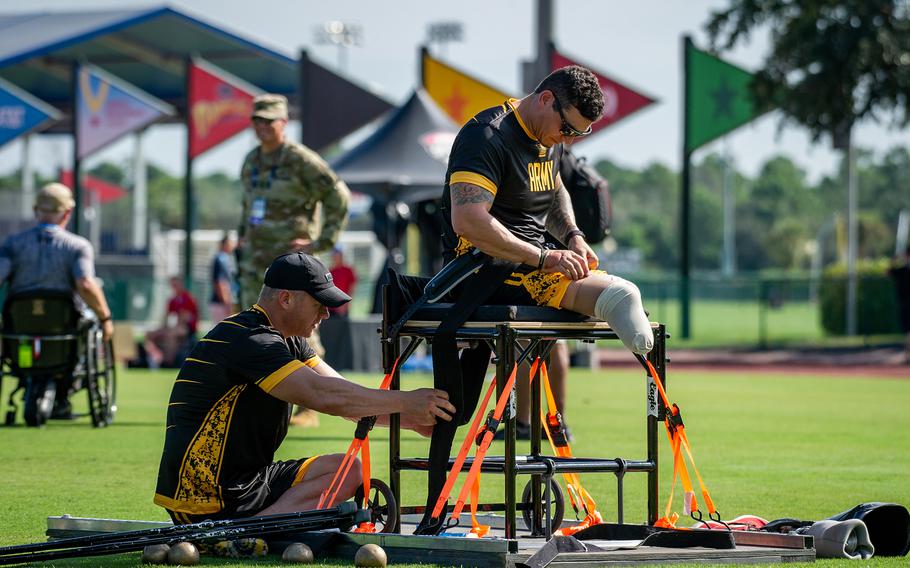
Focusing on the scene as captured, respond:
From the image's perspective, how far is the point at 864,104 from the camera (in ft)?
108

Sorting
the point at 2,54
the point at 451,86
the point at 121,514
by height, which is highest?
the point at 2,54

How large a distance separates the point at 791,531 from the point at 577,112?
2064mm

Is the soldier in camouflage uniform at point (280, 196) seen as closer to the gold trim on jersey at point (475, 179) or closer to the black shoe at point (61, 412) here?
the black shoe at point (61, 412)

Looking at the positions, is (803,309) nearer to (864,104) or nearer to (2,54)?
(864,104)

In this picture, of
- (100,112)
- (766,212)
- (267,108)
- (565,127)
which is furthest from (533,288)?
(766,212)

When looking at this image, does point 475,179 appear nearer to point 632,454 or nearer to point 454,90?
point 632,454

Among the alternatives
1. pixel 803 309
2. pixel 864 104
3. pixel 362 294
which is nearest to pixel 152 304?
pixel 864 104

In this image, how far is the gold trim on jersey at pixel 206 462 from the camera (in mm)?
6082

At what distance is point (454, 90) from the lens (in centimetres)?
2753

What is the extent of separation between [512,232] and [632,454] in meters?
4.75

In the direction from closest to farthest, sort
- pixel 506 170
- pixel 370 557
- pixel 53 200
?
pixel 370 557 < pixel 506 170 < pixel 53 200

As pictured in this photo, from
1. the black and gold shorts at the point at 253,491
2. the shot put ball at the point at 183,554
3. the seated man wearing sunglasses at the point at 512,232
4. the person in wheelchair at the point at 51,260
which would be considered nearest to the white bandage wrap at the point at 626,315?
the seated man wearing sunglasses at the point at 512,232

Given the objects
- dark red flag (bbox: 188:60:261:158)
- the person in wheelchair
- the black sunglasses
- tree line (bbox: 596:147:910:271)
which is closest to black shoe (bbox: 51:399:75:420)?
the person in wheelchair

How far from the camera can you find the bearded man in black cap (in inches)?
236
